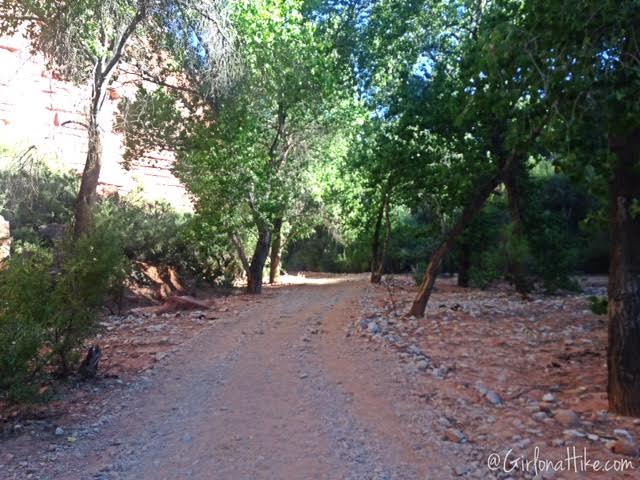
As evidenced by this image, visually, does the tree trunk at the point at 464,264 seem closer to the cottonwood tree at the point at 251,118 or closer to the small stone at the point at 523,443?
the cottonwood tree at the point at 251,118

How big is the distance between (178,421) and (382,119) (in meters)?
11.7

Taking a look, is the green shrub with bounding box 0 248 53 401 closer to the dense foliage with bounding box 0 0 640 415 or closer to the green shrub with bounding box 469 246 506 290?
the dense foliage with bounding box 0 0 640 415

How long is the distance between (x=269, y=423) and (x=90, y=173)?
1055 centimetres

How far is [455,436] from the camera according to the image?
15.1ft

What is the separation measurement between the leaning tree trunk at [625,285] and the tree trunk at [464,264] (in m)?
13.7

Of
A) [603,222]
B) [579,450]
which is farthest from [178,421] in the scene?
[603,222]

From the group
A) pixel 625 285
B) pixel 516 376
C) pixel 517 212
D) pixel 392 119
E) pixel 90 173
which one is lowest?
pixel 516 376

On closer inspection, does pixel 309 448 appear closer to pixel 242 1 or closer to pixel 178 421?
pixel 178 421

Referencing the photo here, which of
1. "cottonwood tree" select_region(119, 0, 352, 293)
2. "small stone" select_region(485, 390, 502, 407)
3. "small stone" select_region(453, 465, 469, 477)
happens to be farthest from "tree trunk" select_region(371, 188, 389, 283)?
"small stone" select_region(453, 465, 469, 477)

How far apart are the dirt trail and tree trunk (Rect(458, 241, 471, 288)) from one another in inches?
466

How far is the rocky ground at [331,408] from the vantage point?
13.5ft

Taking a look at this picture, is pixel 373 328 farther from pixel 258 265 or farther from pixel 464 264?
pixel 464 264

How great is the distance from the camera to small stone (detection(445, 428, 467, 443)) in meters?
4.54

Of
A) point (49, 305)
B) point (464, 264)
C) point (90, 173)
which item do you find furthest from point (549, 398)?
point (464, 264)
